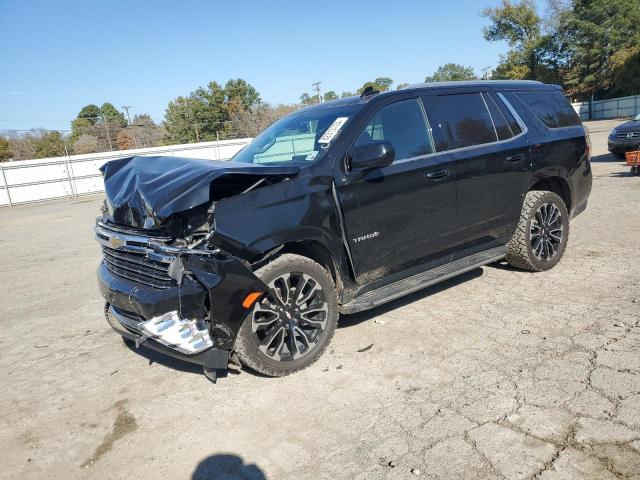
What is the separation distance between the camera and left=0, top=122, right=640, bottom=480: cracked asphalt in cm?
262

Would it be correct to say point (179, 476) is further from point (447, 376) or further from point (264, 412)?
point (447, 376)

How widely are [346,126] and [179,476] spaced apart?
2.72 metres

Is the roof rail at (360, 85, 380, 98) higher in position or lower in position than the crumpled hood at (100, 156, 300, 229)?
higher

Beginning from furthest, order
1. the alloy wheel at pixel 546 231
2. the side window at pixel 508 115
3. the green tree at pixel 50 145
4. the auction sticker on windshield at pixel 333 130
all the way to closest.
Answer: the green tree at pixel 50 145, the alloy wheel at pixel 546 231, the side window at pixel 508 115, the auction sticker on windshield at pixel 333 130

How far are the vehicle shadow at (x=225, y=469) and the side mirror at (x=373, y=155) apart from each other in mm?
2202

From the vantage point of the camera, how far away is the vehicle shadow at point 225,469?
8.51ft

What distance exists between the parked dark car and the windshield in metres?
11.9

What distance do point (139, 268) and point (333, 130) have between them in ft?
6.01

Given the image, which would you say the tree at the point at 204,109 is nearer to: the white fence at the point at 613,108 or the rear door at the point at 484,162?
the white fence at the point at 613,108

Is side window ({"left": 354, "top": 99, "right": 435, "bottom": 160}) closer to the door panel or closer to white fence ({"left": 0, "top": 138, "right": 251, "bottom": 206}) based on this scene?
the door panel

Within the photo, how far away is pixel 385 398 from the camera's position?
320 cm

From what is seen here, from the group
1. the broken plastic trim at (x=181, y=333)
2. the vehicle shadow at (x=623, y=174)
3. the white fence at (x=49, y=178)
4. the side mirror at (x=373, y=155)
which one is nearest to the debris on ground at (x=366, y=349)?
the broken plastic trim at (x=181, y=333)

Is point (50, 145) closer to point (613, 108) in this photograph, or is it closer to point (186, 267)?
point (186, 267)

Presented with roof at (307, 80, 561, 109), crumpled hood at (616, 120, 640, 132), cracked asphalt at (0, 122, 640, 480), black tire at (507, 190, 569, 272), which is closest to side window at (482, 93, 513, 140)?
roof at (307, 80, 561, 109)
